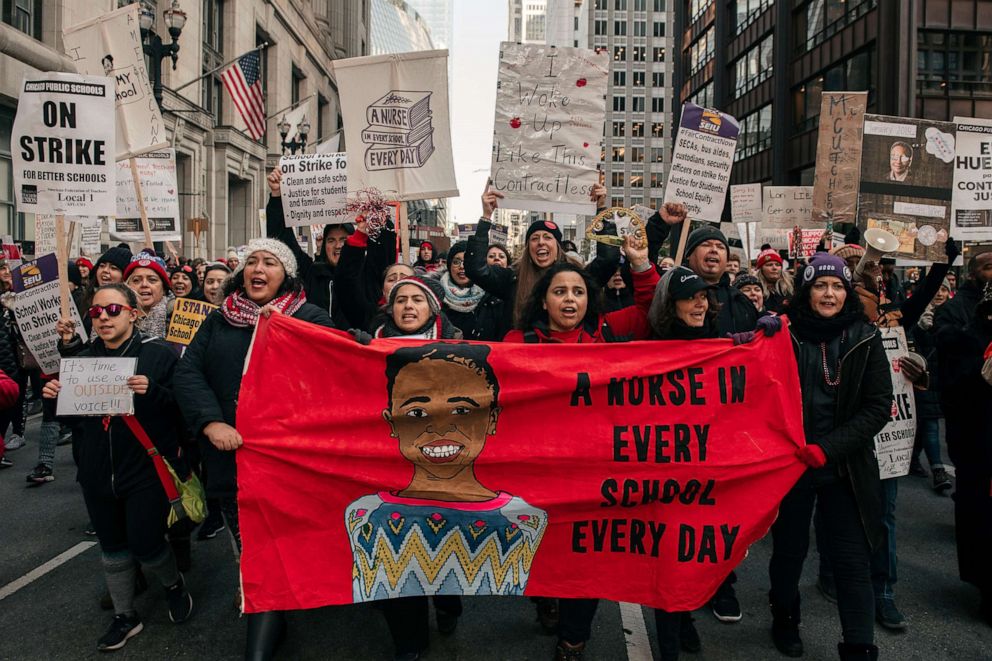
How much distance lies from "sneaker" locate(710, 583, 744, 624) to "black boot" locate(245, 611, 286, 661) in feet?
8.33

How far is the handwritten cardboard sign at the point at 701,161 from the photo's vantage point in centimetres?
627

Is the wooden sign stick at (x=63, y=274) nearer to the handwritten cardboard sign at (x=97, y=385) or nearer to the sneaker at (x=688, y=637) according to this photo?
the handwritten cardboard sign at (x=97, y=385)

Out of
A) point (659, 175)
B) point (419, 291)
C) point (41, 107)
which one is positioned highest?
point (659, 175)

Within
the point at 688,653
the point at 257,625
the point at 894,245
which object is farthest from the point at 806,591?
the point at 257,625

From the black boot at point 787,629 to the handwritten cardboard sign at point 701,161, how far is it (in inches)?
143

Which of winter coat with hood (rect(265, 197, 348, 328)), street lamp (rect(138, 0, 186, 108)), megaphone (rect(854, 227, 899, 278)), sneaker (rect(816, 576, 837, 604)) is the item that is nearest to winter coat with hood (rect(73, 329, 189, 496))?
winter coat with hood (rect(265, 197, 348, 328))

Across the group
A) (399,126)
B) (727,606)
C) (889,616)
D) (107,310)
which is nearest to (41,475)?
(107,310)

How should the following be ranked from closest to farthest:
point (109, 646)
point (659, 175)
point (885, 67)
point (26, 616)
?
point (109, 646) < point (26, 616) < point (885, 67) < point (659, 175)

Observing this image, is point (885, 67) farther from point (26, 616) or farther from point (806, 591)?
point (26, 616)

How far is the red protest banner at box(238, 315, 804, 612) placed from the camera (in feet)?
10.8

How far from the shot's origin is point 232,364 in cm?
354

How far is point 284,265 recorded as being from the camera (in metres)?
3.78

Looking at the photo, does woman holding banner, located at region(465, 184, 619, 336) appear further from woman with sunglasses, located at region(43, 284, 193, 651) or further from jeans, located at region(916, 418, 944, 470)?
jeans, located at region(916, 418, 944, 470)

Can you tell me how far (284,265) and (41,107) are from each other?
2.85m
